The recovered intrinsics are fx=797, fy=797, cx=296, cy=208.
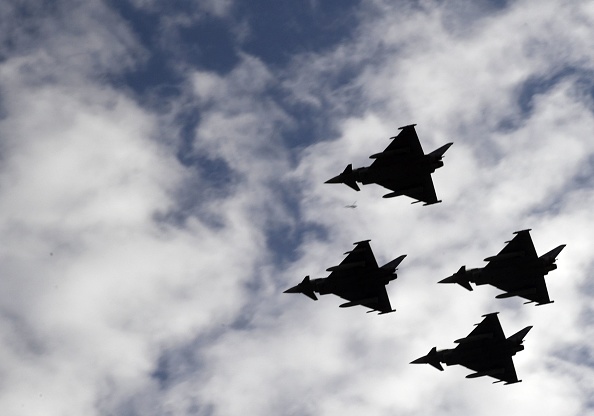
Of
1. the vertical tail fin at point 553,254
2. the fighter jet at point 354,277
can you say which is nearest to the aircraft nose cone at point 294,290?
the fighter jet at point 354,277

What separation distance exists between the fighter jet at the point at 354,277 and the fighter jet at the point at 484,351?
32.5ft

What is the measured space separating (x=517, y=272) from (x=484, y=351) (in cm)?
1064

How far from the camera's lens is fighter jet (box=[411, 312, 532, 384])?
85.8 metres

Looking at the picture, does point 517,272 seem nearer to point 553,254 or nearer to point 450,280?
point 553,254

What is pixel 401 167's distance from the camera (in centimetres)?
8044

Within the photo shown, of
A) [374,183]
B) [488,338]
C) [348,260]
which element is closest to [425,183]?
[374,183]

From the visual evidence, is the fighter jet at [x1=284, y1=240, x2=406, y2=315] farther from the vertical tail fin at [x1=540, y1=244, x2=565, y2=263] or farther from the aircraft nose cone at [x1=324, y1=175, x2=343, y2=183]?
the vertical tail fin at [x1=540, y1=244, x2=565, y2=263]

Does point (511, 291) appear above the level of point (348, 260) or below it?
below

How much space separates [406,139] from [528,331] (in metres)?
25.5

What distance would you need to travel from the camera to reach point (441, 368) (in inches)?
3396

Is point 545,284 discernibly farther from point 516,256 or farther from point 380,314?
point 380,314

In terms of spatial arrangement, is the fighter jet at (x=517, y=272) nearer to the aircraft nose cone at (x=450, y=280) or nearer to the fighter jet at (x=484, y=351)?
the aircraft nose cone at (x=450, y=280)

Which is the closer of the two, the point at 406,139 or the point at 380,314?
the point at 406,139

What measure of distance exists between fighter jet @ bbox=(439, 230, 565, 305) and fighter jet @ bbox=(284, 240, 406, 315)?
247 inches
